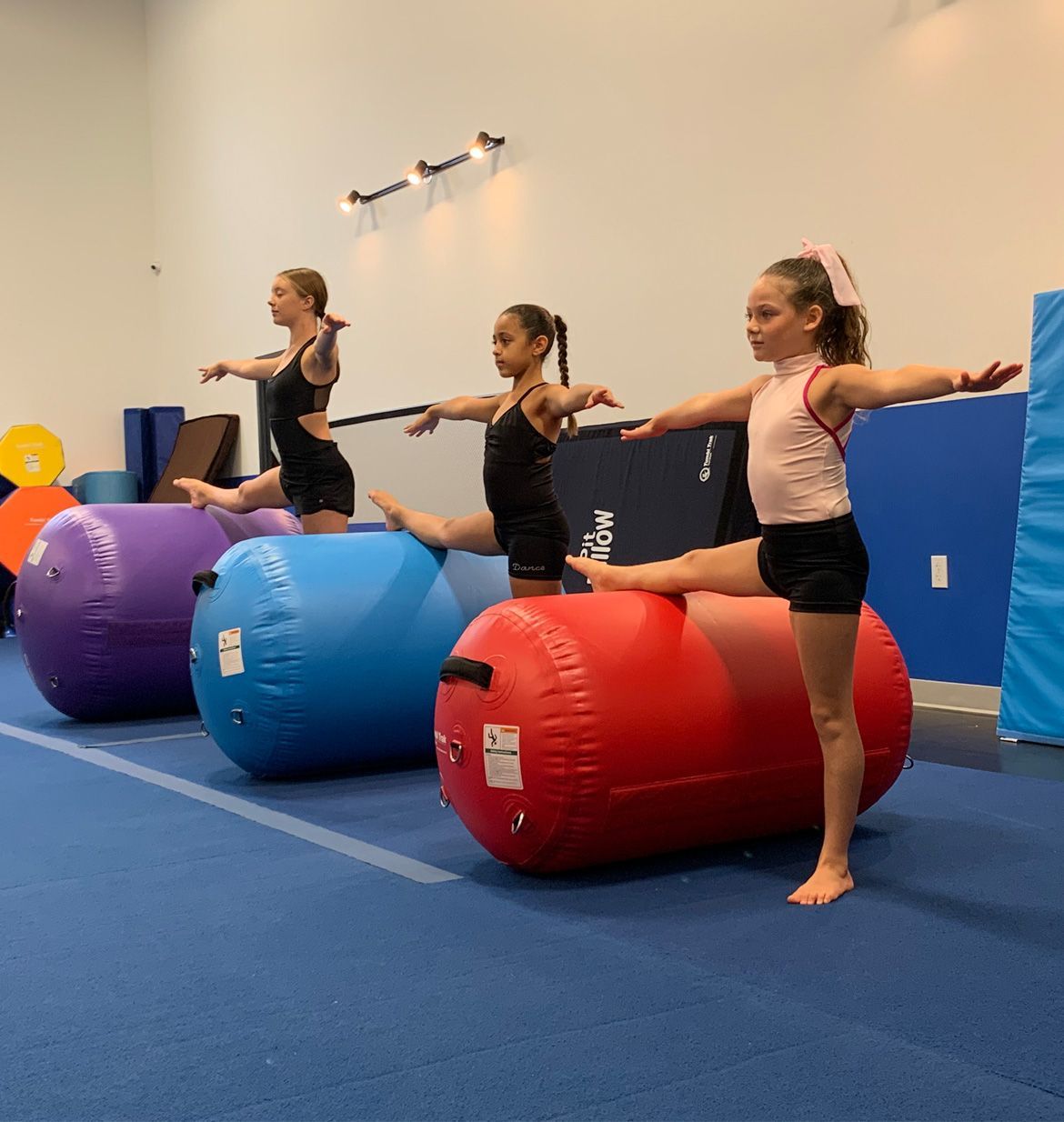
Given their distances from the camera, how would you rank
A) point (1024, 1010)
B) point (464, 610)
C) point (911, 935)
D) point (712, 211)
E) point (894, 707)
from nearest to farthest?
point (1024, 1010), point (911, 935), point (894, 707), point (464, 610), point (712, 211)

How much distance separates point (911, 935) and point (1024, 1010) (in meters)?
0.40

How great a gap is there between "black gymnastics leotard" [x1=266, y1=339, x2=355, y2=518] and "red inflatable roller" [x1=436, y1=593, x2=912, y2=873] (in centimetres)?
193

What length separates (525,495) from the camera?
399 centimetres

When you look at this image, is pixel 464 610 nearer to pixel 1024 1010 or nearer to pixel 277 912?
pixel 277 912

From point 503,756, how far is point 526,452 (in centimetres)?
137

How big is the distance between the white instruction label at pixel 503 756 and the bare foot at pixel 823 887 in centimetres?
63

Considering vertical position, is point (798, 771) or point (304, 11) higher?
point (304, 11)

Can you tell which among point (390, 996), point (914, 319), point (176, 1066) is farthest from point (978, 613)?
point (176, 1066)

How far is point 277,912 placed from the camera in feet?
8.79

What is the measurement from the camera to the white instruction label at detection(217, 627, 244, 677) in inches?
156

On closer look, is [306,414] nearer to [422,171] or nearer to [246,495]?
[246,495]

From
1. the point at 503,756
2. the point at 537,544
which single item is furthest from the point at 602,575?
the point at 537,544

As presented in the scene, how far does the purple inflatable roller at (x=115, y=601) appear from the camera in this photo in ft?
16.7

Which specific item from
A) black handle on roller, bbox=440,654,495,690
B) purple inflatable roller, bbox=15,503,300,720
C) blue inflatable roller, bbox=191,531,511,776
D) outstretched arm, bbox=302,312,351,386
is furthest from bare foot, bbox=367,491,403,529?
black handle on roller, bbox=440,654,495,690
